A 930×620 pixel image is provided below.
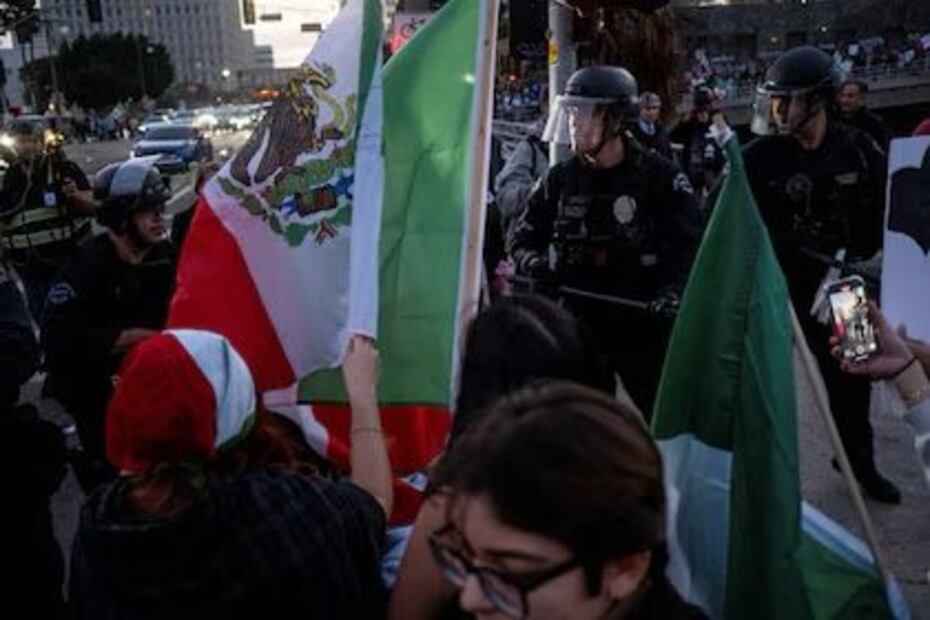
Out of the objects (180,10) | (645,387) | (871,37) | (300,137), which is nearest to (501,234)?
(645,387)

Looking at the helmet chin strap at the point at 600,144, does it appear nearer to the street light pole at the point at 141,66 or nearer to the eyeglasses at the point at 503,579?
the eyeglasses at the point at 503,579

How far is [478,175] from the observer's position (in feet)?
10.0

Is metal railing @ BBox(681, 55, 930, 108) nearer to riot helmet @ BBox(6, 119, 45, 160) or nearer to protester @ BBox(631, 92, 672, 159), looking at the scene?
protester @ BBox(631, 92, 672, 159)

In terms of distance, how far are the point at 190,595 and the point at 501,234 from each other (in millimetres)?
4673

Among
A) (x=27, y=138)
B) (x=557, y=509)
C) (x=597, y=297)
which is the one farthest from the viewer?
(x=27, y=138)

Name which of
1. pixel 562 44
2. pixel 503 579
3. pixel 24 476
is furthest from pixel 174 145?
pixel 503 579

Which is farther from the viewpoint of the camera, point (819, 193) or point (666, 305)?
point (819, 193)

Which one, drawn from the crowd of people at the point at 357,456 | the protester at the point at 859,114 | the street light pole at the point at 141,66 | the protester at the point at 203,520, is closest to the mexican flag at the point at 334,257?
the crowd of people at the point at 357,456

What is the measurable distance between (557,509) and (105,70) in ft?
294

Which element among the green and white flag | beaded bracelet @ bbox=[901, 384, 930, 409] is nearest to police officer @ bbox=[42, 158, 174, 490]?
the green and white flag

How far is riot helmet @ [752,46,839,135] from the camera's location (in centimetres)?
448

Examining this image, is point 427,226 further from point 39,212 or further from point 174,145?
point 174,145

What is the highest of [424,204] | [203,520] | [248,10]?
[248,10]

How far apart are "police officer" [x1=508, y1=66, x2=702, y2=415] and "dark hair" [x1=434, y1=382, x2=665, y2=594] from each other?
2758 mm
